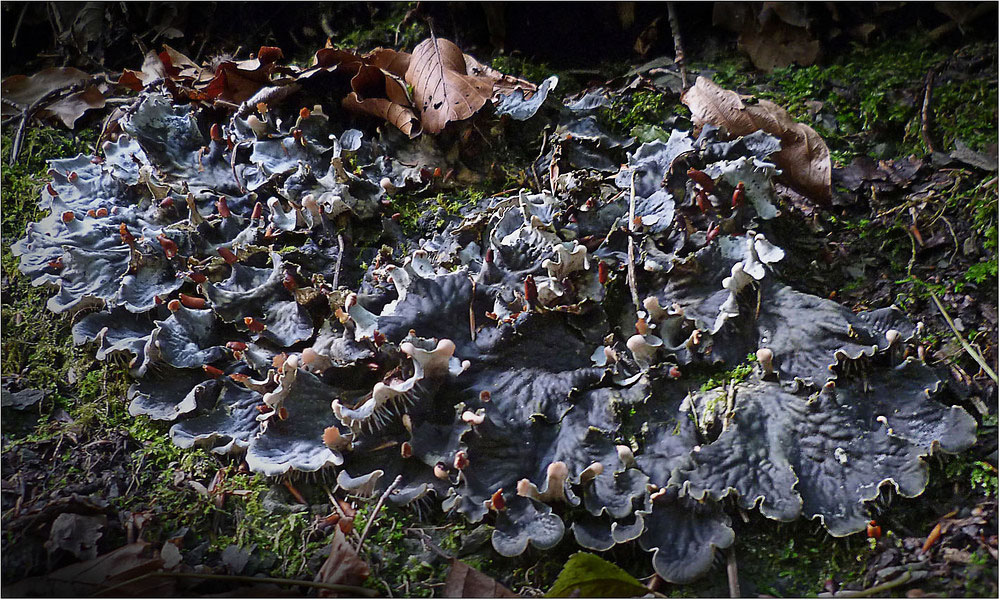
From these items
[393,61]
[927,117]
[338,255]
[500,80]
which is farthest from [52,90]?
[927,117]

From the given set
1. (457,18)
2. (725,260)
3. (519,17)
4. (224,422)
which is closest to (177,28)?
(457,18)

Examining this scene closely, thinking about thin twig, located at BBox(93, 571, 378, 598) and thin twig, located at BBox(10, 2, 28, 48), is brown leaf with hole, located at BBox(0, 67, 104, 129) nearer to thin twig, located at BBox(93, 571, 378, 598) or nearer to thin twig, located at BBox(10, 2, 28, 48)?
thin twig, located at BBox(10, 2, 28, 48)

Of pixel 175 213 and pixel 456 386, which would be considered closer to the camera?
pixel 456 386

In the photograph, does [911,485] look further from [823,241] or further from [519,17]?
[519,17]

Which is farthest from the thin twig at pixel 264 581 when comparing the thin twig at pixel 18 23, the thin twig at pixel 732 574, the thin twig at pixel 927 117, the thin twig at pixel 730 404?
the thin twig at pixel 18 23

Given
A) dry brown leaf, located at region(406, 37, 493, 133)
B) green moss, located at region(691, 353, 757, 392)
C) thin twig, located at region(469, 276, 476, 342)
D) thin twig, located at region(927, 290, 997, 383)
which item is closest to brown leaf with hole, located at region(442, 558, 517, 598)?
thin twig, located at region(469, 276, 476, 342)

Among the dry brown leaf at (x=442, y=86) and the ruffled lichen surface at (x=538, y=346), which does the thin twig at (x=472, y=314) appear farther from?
the dry brown leaf at (x=442, y=86)
